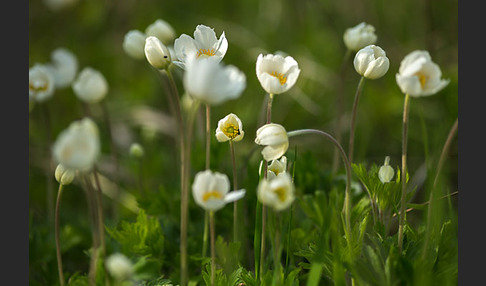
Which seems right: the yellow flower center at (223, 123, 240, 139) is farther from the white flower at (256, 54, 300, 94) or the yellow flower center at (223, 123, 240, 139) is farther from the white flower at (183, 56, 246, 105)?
the white flower at (183, 56, 246, 105)

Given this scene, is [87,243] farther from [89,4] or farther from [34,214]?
[89,4]

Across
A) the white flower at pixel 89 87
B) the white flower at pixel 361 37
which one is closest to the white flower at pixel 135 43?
the white flower at pixel 89 87

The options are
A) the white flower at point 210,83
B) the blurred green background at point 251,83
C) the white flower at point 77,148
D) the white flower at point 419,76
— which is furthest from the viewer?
the blurred green background at point 251,83

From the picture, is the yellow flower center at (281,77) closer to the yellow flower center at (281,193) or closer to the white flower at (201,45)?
the white flower at (201,45)

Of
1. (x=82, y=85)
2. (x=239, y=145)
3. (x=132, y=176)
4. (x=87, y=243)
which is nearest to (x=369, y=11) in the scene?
(x=239, y=145)

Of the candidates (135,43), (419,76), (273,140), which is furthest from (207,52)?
(419,76)

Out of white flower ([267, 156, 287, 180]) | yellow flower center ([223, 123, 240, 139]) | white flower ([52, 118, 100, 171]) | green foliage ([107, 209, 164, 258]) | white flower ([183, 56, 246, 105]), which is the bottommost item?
green foliage ([107, 209, 164, 258])

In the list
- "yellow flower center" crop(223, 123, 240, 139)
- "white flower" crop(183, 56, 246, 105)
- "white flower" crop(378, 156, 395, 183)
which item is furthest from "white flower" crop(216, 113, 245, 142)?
Answer: "white flower" crop(378, 156, 395, 183)
